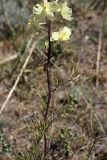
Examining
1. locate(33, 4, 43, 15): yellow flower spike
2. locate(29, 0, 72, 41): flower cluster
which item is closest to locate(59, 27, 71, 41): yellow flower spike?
locate(29, 0, 72, 41): flower cluster

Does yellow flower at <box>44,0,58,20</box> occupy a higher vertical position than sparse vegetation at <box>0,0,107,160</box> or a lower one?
higher

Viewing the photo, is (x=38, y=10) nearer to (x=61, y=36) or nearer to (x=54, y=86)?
(x=61, y=36)

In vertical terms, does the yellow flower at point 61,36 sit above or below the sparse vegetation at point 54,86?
above

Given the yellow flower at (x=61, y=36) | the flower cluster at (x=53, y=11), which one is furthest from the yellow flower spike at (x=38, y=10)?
the yellow flower at (x=61, y=36)

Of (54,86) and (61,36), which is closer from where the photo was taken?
(61,36)

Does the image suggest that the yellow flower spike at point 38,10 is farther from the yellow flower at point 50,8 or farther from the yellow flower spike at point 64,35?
the yellow flower spike at point 64,35

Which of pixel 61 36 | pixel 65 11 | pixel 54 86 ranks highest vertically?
pixel 65 11

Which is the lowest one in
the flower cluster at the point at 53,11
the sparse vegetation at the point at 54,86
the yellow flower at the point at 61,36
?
the sparse vegetation at the point at 54,86

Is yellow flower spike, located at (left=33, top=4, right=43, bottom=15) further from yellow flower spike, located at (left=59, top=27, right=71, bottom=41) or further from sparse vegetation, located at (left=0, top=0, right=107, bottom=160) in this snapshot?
yellow flower spike, located at (left=59, top=27, right=71, bottom=41)

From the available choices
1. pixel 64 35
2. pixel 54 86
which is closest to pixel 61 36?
pixel 64 35

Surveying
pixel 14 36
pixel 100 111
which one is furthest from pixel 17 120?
pixel 14 36

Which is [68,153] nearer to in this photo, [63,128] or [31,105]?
[63,128]

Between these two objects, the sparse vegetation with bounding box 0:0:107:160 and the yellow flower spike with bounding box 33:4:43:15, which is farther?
the sparse vegetation with bounding box 0:0:107:160
